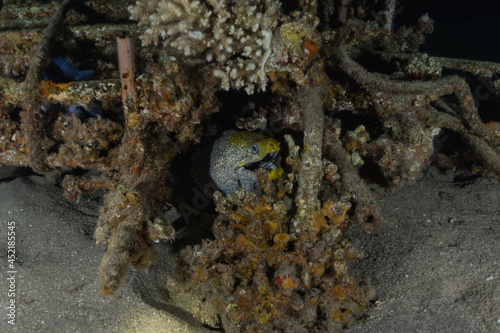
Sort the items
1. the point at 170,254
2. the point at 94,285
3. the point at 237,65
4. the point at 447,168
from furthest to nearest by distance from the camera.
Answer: the point at 447,168, the point at 170,254, the point at 94,285, the point at 237,65

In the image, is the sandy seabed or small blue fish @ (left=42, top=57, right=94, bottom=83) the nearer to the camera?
the sandy seabed

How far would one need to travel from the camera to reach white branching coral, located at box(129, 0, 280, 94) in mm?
2613

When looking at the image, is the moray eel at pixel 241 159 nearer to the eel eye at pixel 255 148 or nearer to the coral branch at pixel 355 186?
the eel eye at pixel 255 148

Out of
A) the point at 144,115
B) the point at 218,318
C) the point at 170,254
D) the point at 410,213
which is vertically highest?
the point at 144,115

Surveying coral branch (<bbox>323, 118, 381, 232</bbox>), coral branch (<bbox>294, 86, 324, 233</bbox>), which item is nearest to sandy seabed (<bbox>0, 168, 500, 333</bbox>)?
coral branch (<bbox>323, 118, 381, 232</bbox>)

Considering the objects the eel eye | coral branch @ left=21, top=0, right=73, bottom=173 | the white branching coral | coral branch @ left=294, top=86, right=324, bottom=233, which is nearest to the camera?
the white branching coral

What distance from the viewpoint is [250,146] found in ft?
11.7

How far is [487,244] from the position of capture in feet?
10.3

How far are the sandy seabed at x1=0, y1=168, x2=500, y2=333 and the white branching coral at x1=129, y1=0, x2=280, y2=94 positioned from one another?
2.22 meters

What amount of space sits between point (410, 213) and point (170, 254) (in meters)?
2.86

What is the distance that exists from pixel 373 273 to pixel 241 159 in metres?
1.81

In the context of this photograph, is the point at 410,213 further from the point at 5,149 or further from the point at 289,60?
the point at 5,149

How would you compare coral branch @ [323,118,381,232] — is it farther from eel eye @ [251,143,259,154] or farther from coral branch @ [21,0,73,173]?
coral branch @ [21,0,73,173]

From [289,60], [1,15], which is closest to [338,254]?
[289,60]
